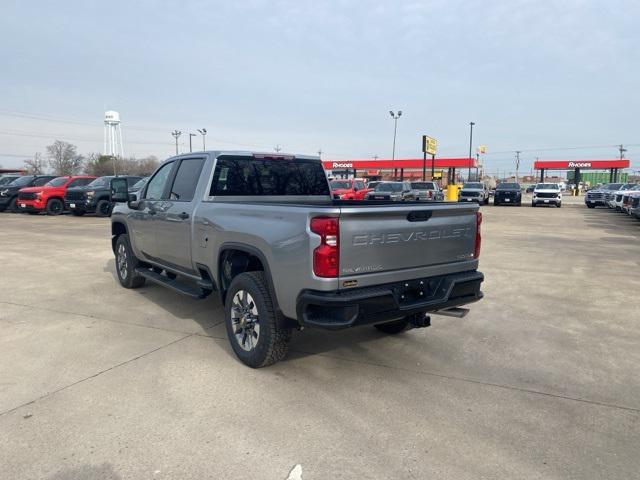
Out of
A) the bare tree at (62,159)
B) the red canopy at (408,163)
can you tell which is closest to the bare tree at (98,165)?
the bare tree at (62,159)

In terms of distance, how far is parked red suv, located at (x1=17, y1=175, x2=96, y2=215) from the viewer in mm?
21188

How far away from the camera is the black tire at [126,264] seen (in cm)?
703

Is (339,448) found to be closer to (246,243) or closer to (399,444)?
(399,444)

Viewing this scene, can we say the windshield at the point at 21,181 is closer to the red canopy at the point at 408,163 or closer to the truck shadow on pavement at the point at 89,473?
the truck shadow on pavement at the point at 89,473

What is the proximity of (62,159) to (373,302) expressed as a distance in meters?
95.5

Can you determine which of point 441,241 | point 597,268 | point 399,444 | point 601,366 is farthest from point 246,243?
point 597,268

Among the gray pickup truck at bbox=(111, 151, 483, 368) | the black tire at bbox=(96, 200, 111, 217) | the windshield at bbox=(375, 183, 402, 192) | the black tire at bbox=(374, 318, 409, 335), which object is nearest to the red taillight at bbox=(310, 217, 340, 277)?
the gray pickup truck at bbox=(111, 151, 483, 368)

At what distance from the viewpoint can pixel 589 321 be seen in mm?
5773

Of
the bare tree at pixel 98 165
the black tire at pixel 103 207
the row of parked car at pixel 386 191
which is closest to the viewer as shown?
the black tire at pixel 103 207

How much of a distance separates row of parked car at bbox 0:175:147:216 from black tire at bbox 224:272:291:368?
52.4 feet

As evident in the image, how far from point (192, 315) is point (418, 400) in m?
3.25

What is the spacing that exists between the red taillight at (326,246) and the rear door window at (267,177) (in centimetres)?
197

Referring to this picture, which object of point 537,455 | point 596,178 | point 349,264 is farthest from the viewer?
point 596,178

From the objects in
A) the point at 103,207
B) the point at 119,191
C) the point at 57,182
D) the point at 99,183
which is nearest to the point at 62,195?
the point at 57,182
